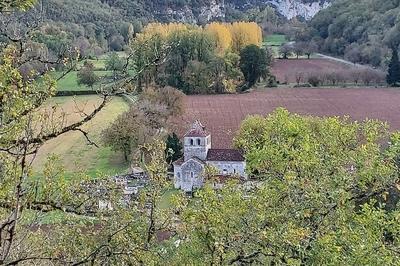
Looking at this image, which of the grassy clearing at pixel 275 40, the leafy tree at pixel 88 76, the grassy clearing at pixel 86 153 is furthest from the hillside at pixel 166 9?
the grassy clearing at pixel 86 153

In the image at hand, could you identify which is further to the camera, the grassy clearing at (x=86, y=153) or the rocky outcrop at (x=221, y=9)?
the rocky outcrop at (x=221, y=9)

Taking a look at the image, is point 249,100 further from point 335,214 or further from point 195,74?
point 335,214

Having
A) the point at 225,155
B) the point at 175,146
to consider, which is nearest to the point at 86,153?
the point at 175,146

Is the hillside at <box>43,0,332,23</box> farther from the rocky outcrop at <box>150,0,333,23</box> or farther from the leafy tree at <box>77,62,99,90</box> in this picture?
the leafy tree at <box>77,62,99,90</box>

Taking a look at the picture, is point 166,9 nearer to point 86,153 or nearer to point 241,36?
point 241,36

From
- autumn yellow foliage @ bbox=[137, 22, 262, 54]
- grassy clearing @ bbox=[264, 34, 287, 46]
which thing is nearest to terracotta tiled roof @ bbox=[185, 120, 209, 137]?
autumn yellow foliage @ bbox=[137, 22, 262, 54]

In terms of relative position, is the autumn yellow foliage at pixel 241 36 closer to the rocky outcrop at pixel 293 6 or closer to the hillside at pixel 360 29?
the hillside at pixel 360 29

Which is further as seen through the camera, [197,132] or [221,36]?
[221,36]

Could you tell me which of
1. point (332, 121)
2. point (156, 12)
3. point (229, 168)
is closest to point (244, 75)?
point (229, 168)
